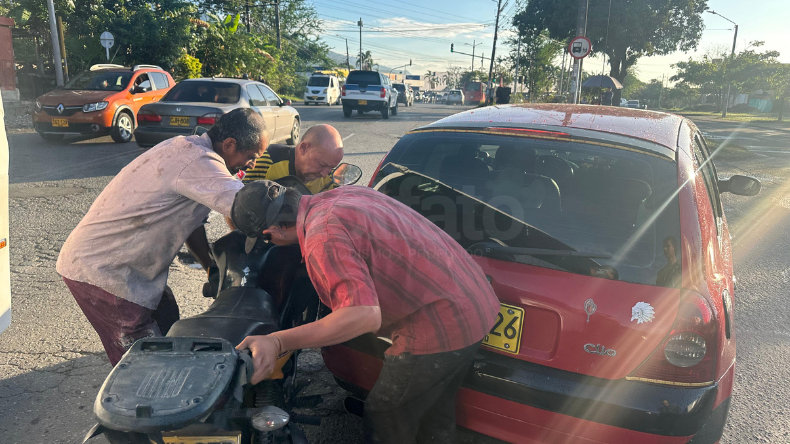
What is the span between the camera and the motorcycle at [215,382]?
138 centimetres

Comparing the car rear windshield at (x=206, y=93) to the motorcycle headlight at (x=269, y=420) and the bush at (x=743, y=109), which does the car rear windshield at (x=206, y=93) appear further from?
the bush at (x=743, y=109)

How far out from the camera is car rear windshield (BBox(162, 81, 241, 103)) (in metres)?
10.4

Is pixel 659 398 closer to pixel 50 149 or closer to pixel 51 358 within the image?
pixel 51 358

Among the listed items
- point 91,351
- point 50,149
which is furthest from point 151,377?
point 50,149

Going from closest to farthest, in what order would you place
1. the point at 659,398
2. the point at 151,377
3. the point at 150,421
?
the point at 150,421
the point at 151,377
the point at 659,398

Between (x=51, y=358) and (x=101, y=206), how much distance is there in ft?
5.09

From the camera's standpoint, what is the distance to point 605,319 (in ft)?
6.57

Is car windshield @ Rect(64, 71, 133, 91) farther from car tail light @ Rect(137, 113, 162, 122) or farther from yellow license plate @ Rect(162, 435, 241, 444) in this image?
yellow license plate @ Rect(162, 435, 241, 444)

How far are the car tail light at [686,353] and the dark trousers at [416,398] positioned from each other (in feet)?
2.10

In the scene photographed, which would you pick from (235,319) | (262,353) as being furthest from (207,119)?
(262,353)

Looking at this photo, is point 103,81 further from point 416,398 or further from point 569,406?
point 569,406

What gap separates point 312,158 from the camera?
11.0 feet

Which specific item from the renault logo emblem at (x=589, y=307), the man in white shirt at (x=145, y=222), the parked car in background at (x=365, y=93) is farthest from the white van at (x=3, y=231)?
the parked car in background at (x=365, y=93)

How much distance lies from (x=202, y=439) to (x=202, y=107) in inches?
353
